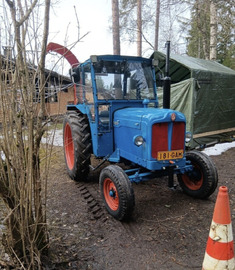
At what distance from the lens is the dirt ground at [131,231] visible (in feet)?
7.07

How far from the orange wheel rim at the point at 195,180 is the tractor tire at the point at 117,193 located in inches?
49.3

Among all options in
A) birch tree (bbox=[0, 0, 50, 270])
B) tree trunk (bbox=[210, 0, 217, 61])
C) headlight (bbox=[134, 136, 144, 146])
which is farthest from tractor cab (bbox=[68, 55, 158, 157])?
tree trunk (bbox=[210, 0, 217, 61])

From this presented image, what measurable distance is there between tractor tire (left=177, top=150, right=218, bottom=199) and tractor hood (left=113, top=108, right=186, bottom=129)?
74 cm

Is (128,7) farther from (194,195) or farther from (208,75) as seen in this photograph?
(194,195)

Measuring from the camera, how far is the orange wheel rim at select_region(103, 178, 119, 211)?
2966 mm

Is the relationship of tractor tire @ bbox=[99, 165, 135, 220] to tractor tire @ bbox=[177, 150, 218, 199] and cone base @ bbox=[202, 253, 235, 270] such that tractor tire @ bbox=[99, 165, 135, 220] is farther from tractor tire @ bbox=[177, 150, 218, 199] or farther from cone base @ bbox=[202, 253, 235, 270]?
tractor tire @ bbox=[177, 150, 218, 199]

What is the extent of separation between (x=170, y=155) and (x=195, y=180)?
2.79 feet

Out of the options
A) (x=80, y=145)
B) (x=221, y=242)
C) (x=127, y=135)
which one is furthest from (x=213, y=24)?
(x=221, y=242)

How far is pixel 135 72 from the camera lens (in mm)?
3875

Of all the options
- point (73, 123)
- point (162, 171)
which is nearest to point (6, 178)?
point (162, 171)

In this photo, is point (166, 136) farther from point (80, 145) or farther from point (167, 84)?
point (80, 145)

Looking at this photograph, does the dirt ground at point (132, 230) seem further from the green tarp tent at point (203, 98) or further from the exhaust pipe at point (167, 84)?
the green tarp tent at point (203, 98)

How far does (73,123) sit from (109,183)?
1.44 metres

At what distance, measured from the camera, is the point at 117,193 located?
279cm
